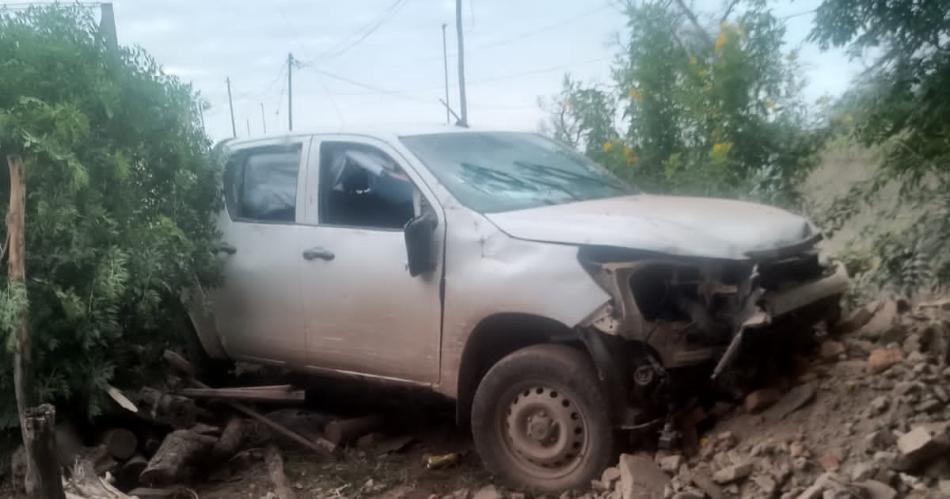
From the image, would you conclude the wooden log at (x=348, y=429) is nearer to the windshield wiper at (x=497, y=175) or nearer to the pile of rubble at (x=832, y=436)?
the windshield wiper at (x=497, y=175)

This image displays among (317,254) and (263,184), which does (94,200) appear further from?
(317,254)

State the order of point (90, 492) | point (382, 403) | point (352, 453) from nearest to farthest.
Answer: point (90, 492) < point (352, 453) < point (382, 403)

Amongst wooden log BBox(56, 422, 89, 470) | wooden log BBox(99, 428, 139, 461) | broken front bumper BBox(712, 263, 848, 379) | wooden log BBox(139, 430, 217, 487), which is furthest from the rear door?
broken front bumper BBox(712, 263, 848, 379)

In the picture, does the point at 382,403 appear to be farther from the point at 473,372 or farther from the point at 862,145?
the point at 862,145

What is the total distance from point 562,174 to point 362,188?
1.17 meters

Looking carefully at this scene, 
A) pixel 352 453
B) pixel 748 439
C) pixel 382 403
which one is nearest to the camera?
pixel 748 439

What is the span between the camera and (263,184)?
6.01 m

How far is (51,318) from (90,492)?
1.08 metres

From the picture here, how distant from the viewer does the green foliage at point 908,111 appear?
4512 mm

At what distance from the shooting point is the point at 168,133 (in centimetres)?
606

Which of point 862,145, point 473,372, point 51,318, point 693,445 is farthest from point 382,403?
point 862,145

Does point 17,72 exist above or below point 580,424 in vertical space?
above

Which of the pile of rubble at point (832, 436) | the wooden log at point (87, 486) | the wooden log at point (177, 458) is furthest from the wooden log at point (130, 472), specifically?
the pile of rubble at point (832, 436)

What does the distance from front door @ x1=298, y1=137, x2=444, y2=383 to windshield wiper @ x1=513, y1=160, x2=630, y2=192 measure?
78 cm
